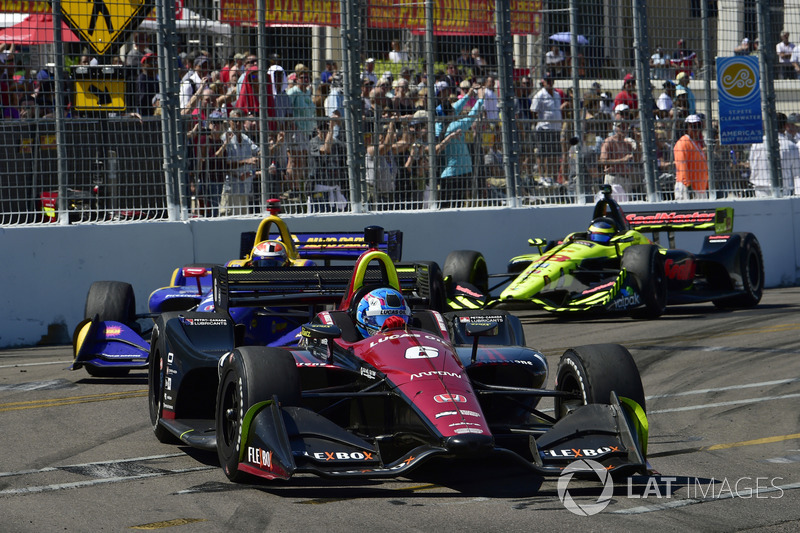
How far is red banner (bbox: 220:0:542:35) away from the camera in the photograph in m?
14.1

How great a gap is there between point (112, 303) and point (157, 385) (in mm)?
2732

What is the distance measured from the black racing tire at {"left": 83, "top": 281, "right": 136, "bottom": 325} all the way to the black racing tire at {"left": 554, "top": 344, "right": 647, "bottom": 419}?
5141 millimetres

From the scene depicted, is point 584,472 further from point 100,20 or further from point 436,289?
point 100,20

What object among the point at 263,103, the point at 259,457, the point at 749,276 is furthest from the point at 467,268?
the point at 259,457

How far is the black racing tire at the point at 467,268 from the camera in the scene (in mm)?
13531

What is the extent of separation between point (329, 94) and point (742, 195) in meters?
7.56

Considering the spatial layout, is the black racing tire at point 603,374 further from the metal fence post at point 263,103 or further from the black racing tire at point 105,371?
the metal fence post at point 263,103

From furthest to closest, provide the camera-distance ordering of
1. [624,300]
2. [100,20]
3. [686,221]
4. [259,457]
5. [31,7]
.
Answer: [686,221] → [624,300] → [100,20] → [31,7] → [259,457]

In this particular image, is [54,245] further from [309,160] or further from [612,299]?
[612,299]

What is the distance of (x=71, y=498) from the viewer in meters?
5.84

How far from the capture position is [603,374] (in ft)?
20.8

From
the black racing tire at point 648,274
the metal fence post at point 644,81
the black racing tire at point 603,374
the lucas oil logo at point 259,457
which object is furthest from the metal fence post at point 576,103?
the lucas oil logo at point 259,457

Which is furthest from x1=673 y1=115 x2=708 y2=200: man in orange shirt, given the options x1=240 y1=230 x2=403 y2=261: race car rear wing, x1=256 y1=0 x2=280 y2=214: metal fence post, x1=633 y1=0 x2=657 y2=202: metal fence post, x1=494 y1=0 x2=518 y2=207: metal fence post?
x1=240 y1=230 x2=403 y2=261: race car rear wing

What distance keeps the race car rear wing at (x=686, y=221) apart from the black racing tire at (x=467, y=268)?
86.6 inches
